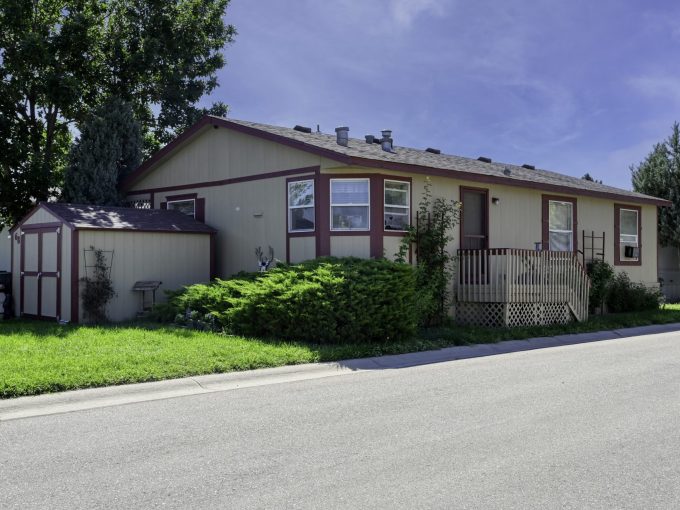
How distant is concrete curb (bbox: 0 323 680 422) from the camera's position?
6.89 m

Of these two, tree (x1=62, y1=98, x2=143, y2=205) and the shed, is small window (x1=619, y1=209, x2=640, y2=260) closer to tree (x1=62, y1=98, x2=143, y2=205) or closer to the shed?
the shed

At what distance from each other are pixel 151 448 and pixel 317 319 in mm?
5696

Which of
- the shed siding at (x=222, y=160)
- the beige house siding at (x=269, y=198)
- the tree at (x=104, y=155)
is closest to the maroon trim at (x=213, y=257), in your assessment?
the beige house siding at (x=269, y=198)

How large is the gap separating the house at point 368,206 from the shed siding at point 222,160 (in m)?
0.03

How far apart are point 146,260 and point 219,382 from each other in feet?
26.2

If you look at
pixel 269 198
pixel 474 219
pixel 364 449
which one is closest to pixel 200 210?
pixel 269 198

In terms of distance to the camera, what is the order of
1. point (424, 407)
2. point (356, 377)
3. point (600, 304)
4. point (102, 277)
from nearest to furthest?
point (424, 407)
point (356, 377)
point (102, 277)
point (600, 304)

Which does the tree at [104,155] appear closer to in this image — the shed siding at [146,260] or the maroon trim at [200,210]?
the maroon trim at [200,210]

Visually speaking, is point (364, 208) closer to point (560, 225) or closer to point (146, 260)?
point (146, 260)

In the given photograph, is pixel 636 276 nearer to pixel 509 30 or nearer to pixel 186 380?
pixel 509 30

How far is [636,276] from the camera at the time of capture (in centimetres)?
2088

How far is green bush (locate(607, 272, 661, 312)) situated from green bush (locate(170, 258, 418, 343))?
955 cm

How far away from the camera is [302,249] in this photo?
1491cm

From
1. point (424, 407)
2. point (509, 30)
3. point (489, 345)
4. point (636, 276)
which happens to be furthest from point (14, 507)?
point (636, 276)
